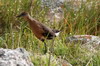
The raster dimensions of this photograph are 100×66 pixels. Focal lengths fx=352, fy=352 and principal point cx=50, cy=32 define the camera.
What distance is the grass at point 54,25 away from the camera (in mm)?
5235

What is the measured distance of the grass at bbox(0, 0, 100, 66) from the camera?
523 centimetres

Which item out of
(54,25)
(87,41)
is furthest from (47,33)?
(54,25)

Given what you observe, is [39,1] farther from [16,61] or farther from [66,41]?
[16,61]

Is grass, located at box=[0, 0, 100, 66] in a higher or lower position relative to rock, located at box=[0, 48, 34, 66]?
lower

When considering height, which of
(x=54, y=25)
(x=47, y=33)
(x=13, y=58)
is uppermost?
(x=13, y=58)

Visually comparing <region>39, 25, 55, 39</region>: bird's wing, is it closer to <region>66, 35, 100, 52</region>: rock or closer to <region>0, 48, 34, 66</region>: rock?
<region>66, 35, 100, 52</region>: rock

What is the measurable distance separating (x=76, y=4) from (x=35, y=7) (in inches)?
55.2

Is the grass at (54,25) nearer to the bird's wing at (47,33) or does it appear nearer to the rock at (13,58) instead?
the bird's wing at (47,33)

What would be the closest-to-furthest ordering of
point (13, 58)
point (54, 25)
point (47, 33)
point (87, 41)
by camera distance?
1. point (13, 58)
2. point (47, 33)
3. point (87, 41)
4. point (54, 25)

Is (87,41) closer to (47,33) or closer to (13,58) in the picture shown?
(47,33)

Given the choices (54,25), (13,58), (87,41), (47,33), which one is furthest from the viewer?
(54,25)

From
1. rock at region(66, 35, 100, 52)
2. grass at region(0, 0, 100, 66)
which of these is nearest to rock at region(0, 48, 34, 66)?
grass at region(0, 0, 100, 66)

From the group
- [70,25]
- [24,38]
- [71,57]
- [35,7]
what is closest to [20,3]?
[35,7]

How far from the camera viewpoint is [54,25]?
720 cm
